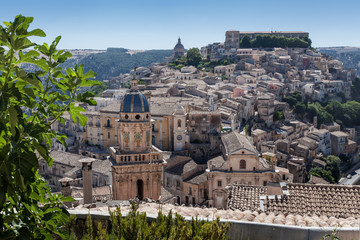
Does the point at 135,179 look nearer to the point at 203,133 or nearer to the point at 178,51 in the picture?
the point at 203,133

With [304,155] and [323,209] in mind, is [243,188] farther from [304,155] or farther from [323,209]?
[304,155]

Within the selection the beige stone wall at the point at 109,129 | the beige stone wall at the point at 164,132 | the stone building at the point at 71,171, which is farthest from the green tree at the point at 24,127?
the beige stone wall at the point at 109,129

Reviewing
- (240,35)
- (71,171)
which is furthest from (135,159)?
(240,35)

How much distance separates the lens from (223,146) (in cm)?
3809

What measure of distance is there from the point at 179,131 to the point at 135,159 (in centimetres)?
1901

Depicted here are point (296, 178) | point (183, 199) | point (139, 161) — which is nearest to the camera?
point (139, 161)

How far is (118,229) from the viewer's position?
6.79 meters

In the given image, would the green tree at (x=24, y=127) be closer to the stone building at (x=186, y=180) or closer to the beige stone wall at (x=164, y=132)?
the stone building at (x=186, y=180)

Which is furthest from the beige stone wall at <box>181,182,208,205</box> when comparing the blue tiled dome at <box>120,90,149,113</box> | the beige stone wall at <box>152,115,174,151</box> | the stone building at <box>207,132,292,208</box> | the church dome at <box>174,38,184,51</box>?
the church dome at <box>174,38,184,51</box>

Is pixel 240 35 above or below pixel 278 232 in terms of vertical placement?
above

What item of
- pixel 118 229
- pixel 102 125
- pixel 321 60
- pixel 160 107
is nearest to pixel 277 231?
pixel 118 229

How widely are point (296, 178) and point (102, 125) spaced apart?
80.2ft

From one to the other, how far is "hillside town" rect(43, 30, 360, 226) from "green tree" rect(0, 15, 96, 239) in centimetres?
678

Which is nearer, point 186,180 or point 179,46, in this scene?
point 186,180
